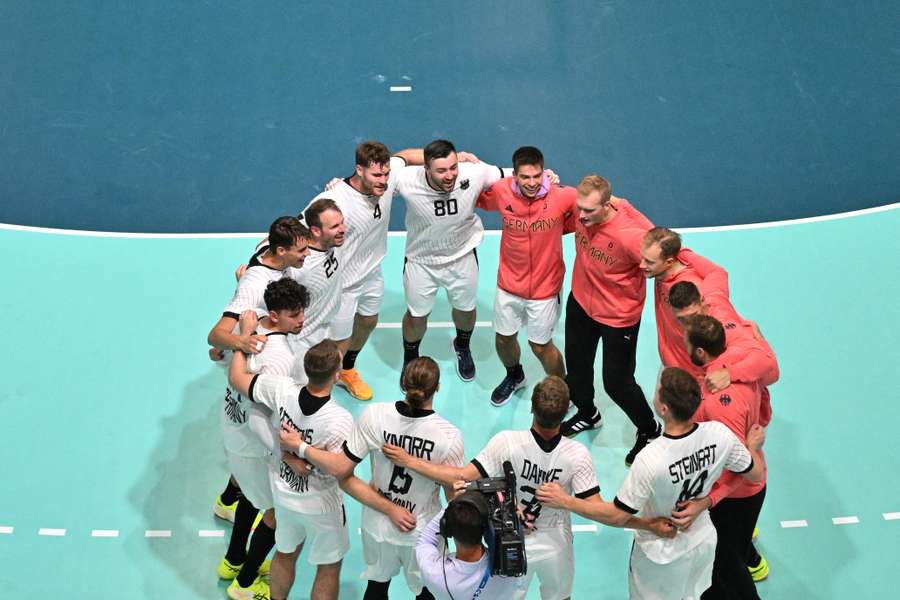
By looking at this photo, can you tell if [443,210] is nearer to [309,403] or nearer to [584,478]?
[309,403]

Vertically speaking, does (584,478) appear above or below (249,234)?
below

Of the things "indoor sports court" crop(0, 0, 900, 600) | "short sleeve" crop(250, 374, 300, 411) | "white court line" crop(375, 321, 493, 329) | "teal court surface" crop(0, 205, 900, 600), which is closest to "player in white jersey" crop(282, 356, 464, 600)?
"short sleeve" crop(250, 374, 300, 411)

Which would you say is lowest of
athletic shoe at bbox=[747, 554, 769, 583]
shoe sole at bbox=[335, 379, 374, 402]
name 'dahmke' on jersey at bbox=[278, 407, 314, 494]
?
athletic shoe at bbox=[747, 554, 769, 583]

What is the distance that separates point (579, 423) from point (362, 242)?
2.15 m

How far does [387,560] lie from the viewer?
18.5 ft

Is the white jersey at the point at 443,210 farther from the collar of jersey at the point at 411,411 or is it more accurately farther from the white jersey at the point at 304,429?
the collar of jersey at the point at 411,411

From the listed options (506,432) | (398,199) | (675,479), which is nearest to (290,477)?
(506,432)

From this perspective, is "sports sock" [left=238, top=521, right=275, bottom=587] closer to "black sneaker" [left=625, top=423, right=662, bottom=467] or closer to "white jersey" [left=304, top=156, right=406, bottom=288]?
"white jersey" [left=304, top=156, right=406, bottom=288]

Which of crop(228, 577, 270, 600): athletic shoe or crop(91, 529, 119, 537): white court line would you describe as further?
crop(91, 529, 119, 537): white court line

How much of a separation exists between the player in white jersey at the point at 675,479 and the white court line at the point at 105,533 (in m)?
3.27

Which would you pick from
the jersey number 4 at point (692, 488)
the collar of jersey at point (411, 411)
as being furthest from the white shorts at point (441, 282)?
the jersey number 4 at point (692, 488)

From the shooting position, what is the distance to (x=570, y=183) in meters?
10.3

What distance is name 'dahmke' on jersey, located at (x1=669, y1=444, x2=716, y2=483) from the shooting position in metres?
5.11

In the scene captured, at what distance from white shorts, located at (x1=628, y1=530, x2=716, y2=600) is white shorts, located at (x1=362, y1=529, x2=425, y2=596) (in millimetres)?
1208
